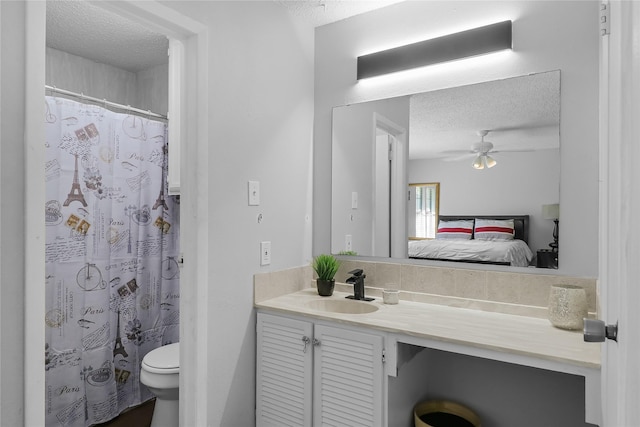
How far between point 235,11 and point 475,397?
7.45 ft

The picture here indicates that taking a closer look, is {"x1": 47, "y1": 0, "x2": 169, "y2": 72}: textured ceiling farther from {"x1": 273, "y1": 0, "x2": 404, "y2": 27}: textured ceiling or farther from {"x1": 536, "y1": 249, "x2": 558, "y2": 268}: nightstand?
{"x1": 536, "y1": 249, "x2": 558, "y2": 268}: nightstand

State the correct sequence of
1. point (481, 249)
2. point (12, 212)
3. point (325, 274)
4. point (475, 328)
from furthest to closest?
point (325, 274) < point (481, 249) < point (475, 328) < point (12, 212)

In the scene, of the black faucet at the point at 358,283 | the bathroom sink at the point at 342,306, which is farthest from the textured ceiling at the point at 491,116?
the bathroom sink at the point at 342,306

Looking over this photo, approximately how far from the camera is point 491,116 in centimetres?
190

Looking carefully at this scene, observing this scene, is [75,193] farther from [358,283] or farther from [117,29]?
[358,283]

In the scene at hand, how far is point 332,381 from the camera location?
177 centimetres

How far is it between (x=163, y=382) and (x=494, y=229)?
1.81m

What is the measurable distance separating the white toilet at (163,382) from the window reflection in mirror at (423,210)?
4.67 feet

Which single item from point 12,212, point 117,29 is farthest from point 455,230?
point 117,29

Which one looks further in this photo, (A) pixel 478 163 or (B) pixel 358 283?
(B) pixel 358 283

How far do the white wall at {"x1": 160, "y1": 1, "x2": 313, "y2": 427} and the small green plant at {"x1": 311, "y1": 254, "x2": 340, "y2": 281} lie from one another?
0.16 m

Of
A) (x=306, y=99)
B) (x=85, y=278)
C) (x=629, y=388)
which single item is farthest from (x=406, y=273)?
(x=85, y=278)

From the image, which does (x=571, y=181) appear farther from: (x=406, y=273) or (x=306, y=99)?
(x=306, y=99)

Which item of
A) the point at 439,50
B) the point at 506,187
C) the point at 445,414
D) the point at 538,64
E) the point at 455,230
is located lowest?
the point at 445,414
